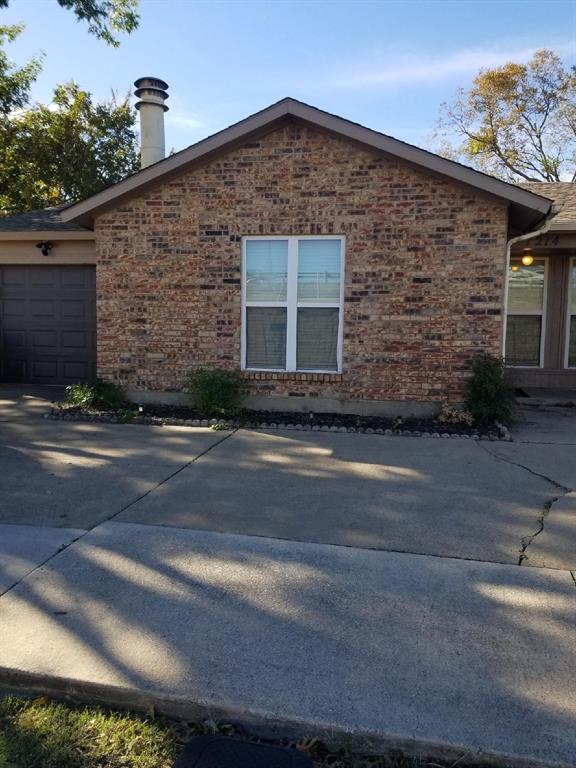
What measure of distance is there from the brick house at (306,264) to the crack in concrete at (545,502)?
1.86 metres

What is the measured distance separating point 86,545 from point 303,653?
1969mm

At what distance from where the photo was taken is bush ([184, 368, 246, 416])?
870 centimetres

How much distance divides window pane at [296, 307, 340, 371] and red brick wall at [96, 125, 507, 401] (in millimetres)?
211

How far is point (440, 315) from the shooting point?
8.46 metres

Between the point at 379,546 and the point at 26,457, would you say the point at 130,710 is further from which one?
the point at 26,457

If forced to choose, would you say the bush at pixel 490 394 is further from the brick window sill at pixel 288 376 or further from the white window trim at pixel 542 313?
the white window trim at pixel 542 313

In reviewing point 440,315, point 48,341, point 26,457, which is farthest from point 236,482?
point 48,341

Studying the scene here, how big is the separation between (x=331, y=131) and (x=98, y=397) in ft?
16.3

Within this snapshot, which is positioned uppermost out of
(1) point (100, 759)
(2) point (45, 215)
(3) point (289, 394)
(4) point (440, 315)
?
(2) point (45, 215)

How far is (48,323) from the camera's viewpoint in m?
11.3

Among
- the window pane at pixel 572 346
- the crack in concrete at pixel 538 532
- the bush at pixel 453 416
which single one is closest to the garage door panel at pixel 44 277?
the bush at pixel 453 416

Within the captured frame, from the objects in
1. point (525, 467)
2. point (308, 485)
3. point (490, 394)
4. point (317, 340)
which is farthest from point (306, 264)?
point (525, 467)

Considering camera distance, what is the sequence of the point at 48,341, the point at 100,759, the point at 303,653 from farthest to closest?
the point at 48,341 < the point at 303,653 < the point at 100,759

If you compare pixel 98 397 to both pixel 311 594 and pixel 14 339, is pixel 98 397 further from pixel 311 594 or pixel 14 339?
pixel 311 594
